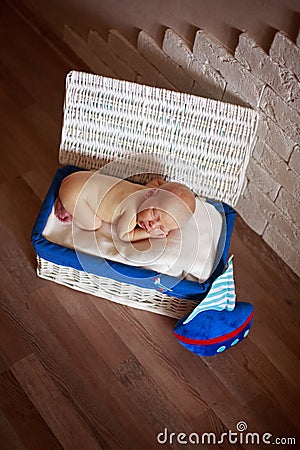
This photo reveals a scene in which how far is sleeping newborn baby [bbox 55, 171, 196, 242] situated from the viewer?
51.4 inches

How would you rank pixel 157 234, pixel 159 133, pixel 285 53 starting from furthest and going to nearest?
pixel 159 133
pixel 157 234
pixel 285 53

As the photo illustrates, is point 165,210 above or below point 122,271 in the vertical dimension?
above

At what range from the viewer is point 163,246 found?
1.33 metres

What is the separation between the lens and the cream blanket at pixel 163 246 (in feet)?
4.35

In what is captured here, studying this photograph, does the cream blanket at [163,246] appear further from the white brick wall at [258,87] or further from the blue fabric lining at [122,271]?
the white brick wall at [258,87]

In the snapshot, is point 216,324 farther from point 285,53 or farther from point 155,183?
point 285,53

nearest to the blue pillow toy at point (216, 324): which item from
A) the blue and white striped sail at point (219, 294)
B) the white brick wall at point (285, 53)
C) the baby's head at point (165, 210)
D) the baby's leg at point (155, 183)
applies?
the blue and white striped sail at point (219, 294)

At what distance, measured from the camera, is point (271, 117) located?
1370 millimetres

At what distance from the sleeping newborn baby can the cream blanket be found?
18 mm

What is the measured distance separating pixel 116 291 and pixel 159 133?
0.40m

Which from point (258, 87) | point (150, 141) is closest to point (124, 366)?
point (150, 141)

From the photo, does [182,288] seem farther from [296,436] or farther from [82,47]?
[82,47]

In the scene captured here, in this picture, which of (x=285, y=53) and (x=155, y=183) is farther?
(x=155, y=183)

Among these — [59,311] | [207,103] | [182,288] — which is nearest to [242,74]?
[207,103]
